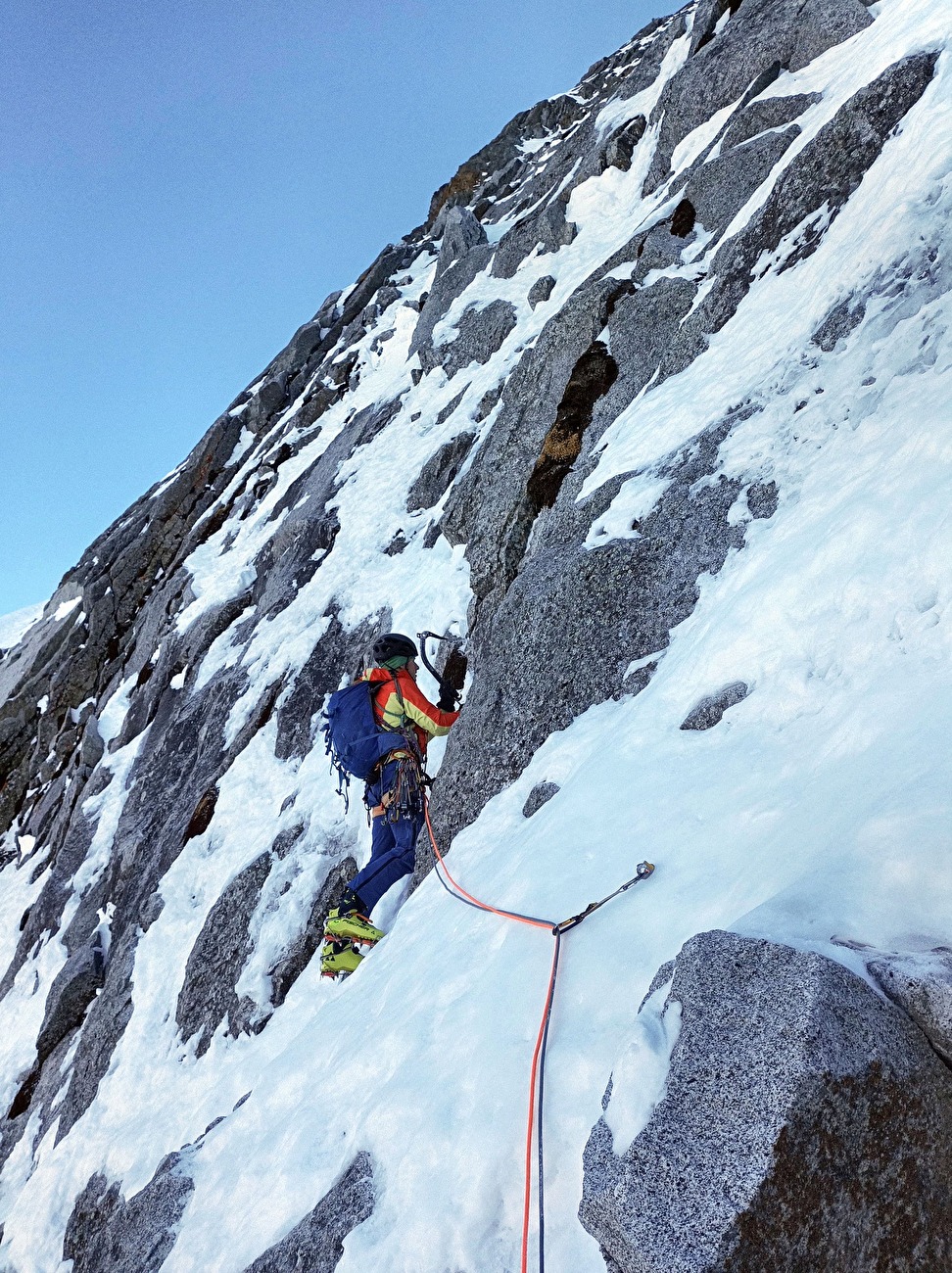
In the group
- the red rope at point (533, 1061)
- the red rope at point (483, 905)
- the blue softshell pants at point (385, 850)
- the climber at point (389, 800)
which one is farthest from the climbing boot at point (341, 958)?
the red rope at point (533, 1061)

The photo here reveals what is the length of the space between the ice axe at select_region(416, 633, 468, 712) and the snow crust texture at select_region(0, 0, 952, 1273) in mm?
241

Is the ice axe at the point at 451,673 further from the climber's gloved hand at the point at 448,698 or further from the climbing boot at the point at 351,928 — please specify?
the climbing boot at the point at 351,928

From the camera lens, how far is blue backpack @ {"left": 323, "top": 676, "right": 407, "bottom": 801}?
24.6 ft

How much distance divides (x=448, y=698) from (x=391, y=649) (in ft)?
3.70

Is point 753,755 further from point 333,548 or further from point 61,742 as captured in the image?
point 61,742

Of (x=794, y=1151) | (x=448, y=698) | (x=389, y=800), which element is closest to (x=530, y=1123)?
(x=794, y=1151)

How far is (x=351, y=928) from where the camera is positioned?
6.75 m

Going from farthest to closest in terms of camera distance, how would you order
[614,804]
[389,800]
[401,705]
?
[401,705]
[389,800]
[614,804]

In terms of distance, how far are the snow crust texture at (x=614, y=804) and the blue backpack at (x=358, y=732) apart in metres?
0.73

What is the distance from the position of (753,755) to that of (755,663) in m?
0.87

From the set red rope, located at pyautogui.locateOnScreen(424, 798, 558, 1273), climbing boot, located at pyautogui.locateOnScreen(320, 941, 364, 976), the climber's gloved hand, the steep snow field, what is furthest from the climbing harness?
the steep snow field

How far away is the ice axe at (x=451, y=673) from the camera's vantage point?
27.6 feet

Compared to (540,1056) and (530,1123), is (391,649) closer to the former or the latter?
(540,1056)

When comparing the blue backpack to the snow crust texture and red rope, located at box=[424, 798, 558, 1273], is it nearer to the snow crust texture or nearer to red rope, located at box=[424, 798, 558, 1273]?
the snow crust texture
